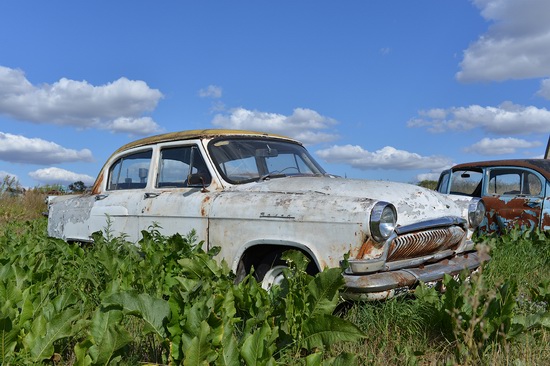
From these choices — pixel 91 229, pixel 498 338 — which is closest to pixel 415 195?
pixel 498 338

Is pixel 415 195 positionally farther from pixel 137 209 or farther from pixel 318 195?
pixel 137 209

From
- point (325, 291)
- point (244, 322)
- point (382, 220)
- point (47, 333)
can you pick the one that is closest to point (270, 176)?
point (382, 220)

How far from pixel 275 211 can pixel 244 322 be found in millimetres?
1250

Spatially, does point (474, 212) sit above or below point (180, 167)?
below

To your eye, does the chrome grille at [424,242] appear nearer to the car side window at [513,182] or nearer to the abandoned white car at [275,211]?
the abandoned white car at [275,211]

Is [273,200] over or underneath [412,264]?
over

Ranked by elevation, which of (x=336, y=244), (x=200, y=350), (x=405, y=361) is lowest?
(x=405, y=361)

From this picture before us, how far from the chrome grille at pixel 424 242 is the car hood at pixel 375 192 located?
13 cm

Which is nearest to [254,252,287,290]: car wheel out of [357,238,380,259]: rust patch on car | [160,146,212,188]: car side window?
[357,238,380,259]: rust patch on car

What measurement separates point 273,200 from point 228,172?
2.96 feet

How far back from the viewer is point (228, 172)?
5.05 meters

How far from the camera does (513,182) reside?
8500 mm

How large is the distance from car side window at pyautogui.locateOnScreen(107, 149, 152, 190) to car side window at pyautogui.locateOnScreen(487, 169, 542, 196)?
18.8ft

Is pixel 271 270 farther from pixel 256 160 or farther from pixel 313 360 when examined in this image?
pixel 313 360
